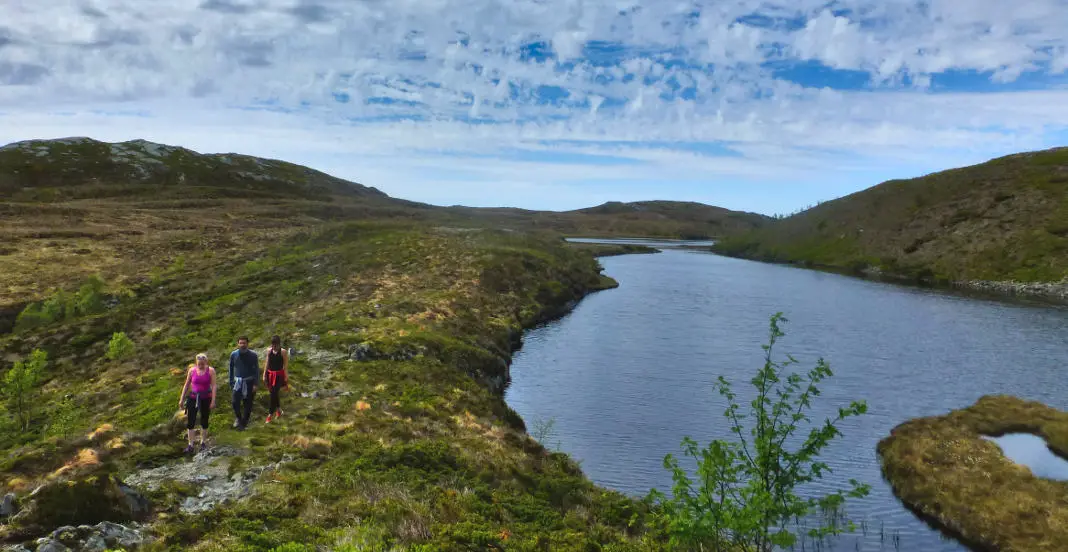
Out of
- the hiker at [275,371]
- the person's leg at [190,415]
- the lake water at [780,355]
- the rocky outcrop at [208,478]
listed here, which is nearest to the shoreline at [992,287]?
the lake water at [780,355]

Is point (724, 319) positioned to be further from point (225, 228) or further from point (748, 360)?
point (225, 228)

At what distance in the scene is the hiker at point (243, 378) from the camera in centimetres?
2356

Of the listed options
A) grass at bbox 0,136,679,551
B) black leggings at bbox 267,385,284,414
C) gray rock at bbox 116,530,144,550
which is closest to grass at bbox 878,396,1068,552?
grass at bbox 0,136,679,551

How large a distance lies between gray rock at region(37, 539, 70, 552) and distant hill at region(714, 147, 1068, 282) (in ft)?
465

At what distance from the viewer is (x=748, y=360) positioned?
55.7 metres

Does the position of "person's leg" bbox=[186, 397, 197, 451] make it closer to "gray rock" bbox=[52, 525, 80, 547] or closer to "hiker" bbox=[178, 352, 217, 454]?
"hiker" bbox=[178, 352, 217, 454]

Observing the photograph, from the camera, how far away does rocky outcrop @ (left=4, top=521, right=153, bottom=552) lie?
42.2 feet

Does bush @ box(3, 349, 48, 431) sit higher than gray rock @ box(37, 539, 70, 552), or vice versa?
gray rock @ box(37, 539, 70, 552)

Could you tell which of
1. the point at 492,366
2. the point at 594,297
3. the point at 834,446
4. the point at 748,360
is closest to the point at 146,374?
the point at 492,366

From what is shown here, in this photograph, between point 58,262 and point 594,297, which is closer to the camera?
point 58,262

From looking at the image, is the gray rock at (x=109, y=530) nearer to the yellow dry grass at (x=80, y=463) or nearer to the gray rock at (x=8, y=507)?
the gray rock at (x=8, y=507)

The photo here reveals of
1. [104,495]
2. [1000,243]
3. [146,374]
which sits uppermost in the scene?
[1000,243]

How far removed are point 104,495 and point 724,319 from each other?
7274 centimetres

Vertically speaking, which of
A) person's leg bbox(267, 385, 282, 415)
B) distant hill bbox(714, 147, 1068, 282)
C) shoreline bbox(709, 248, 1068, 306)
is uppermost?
distant hill bbox(714, 147, 1068, 282)
